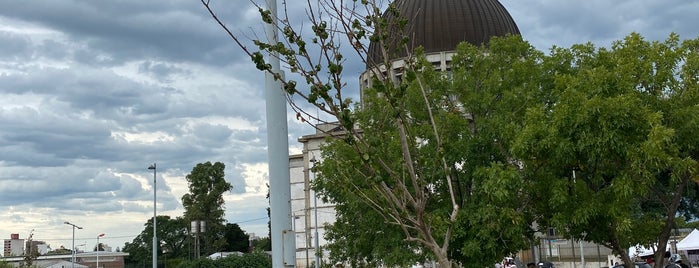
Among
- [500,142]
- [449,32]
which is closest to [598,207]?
[500,142]

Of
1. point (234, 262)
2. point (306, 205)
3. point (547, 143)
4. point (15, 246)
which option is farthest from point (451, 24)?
point (15, 246)

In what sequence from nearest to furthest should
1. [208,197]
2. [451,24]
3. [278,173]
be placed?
[278,173]
[451,24]
[208,197]

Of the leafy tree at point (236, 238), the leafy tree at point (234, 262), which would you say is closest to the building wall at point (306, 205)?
the leafy tree at point (234, 262)

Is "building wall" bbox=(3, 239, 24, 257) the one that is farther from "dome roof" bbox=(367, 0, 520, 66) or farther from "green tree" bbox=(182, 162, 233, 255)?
"dome roof" bbox=(367, 0, 520, 66)

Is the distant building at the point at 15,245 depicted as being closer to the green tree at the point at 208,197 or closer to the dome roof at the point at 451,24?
the green tree at the point at 208,197

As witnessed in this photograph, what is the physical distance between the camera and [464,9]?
63.4 m

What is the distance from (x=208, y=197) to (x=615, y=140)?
69779mm

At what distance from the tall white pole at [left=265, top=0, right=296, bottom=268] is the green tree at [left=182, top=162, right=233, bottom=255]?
76493 mm

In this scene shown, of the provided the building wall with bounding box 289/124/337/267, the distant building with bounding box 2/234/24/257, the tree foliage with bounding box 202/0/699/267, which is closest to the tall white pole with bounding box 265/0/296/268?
the tree foliage with bounding box 202/0/699/267

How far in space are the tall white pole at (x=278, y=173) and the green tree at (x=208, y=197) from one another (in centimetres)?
7649

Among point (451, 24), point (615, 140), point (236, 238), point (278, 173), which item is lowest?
point (236, 238)

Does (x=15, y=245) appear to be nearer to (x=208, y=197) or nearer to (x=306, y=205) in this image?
(x=208, y=197)

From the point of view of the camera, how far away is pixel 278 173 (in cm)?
716

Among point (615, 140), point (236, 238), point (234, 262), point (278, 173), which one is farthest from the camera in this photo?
point (236, 238)
